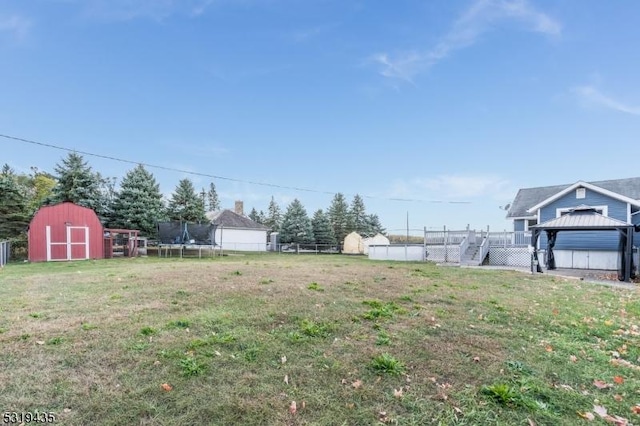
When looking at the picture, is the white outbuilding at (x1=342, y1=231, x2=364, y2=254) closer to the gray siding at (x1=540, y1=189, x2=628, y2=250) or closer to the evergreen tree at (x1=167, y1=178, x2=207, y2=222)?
the evergreen tree at (x1=167, y1=178, x2=207, y2=222)

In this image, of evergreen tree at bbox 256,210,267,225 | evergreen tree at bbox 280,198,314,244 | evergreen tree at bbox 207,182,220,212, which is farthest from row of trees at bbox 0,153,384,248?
evergreen tree at bbox 207,182,220,212

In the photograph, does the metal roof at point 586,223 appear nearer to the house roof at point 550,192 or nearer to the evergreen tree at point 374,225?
the house roof at point 550,192

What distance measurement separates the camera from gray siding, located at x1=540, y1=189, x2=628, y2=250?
54.2 ft

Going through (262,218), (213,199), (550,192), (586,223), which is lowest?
(586,223)

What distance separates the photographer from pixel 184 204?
31.1 meters

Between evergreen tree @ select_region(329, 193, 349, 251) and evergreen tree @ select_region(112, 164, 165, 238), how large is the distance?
22188 millimetres

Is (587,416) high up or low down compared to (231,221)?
down

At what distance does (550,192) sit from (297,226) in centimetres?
2354

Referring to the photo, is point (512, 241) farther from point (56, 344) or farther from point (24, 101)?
point (24, 101)

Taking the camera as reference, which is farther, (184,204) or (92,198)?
(184,204)

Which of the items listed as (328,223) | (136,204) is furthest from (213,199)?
(136,204)

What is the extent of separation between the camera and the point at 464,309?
5.71 metres

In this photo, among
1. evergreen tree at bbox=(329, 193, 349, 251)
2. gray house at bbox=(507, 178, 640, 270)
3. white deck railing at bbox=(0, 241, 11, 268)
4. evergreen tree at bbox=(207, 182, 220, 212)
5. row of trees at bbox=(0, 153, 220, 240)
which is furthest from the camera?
evergreen tree at bbox=(207, 182, 220, 212)

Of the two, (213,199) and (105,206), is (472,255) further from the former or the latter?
(213,199)
